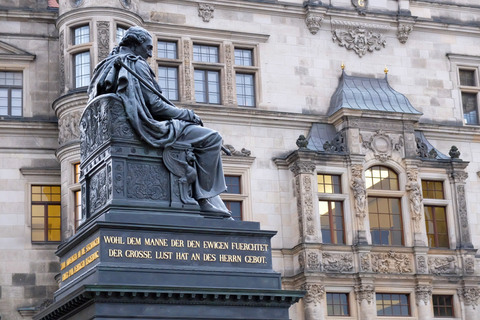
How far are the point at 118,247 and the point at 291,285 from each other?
574 inches

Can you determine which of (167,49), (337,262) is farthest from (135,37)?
(167,49)

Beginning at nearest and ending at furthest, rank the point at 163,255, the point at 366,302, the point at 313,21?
the point at 163,255 < the point at 366,302 < the point at 313,21

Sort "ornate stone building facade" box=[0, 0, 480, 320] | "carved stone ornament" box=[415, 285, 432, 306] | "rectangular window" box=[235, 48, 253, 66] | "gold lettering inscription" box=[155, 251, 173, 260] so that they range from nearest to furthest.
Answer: "gold lettering inscription" box=[155, 251, 173, 260]
"ornate stone building facade" box=[0, 0, 480, 320]
"carved stone ornament" box=[415, 285, 432, 306]
"rectangular window" box=[235, 48, 253, 66]

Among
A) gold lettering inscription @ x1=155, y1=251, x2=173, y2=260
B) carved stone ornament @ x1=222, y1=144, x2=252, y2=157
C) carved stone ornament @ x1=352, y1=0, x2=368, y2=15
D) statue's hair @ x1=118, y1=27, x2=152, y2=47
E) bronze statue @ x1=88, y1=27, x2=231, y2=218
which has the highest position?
carved stone ornament @ x1=352, y1=0, x2=368, y2=15

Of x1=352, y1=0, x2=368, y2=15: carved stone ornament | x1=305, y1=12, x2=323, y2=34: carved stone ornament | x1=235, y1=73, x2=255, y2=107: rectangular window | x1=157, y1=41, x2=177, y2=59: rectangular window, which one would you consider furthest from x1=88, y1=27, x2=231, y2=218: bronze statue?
x1=352, y1=0, x2=368, y2=15: carved stone ornament

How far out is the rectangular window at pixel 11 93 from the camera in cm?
2602

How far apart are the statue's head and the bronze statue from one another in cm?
17

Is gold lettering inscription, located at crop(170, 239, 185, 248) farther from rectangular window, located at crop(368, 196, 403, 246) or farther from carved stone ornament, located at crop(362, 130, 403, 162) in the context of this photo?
carved stone ornament, located at crop(362, 130, 403, 162)

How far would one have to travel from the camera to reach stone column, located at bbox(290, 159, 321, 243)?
25391mm

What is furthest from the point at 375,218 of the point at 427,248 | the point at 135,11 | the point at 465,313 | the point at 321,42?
the point at 135,11

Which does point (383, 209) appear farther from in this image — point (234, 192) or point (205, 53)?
point (205, 53)

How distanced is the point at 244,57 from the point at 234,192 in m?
3.73

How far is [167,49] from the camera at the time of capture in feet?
87.2

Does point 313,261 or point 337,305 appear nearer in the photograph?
point 313,261
